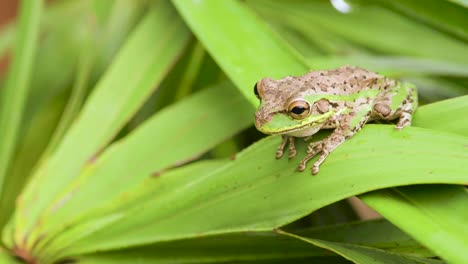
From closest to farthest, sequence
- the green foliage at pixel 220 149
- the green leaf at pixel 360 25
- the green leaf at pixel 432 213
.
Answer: the green leaf at pixel 432 213 < the green foliage at pixel 220 149 < the green leaf at pixel 360 25

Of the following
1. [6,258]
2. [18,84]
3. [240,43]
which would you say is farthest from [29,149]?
[240,43]

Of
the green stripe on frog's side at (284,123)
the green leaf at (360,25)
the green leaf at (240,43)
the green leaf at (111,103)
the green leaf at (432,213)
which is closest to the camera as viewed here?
the green leaf at (432,213)

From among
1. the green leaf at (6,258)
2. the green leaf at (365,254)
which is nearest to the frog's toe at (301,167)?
the green leaf at (365,254)

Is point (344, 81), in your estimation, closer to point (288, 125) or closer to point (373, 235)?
point (288, 125)

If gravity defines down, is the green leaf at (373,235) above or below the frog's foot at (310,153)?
below

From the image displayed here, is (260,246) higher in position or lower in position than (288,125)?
lower

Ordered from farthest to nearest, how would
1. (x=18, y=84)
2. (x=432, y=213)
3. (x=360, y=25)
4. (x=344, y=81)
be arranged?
(x=360, y=25) → (x=18, y=84) → (x=344, y=81) → (x=432, y=213)

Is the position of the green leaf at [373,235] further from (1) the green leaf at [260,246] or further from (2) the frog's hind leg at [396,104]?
(2) the frog's hind leg at [396,104]
